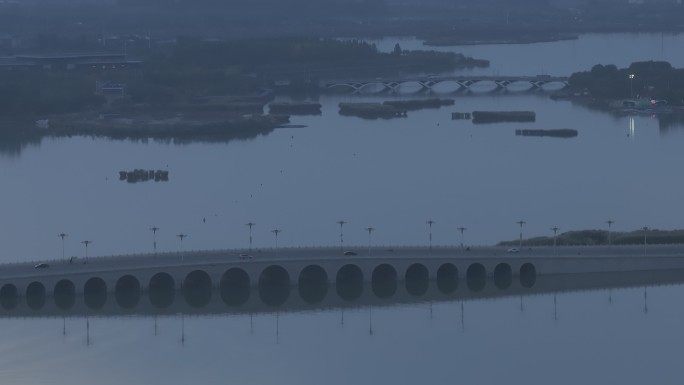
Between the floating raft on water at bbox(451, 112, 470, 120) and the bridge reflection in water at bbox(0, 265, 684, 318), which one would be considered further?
the floating raft on water at bbox(451, 112, 470, 120)

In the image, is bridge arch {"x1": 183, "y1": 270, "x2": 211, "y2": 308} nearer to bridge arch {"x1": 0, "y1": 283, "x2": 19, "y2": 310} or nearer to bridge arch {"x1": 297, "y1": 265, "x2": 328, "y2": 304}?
bridge arch {"x1": 297, "y1": 265, "x2": 328, "y2": 304}

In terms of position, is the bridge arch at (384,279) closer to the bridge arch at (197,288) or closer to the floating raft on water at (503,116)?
the bridge arch at (197,288)

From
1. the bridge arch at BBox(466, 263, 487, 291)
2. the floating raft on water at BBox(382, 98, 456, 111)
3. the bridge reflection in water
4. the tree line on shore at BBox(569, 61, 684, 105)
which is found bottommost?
the bridge reflection in water

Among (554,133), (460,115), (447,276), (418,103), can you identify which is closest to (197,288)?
(447,276)

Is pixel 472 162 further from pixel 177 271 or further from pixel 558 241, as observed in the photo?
pixel 177 271

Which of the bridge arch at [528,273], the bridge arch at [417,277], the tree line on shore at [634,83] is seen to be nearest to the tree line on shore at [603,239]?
the bridge arch at [528,273]

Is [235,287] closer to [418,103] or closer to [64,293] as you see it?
[64,293]

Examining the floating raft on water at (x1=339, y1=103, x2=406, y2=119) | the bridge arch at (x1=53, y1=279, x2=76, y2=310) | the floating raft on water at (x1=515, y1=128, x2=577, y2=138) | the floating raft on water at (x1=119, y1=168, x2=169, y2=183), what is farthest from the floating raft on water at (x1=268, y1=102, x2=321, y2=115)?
the bridge arch at (x1=53, y1=279, x2=76, y2=310)
